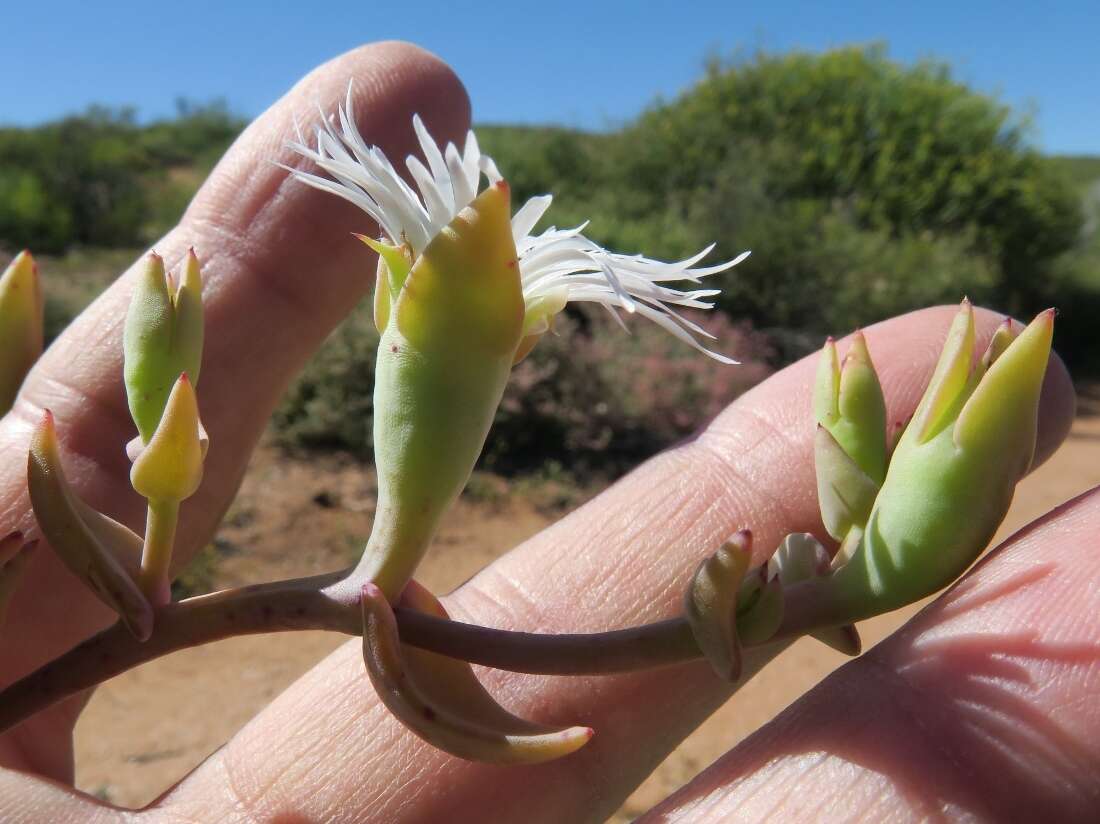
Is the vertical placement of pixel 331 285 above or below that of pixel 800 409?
above

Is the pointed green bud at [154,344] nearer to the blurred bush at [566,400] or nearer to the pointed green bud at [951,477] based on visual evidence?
the pointed green bud at [951,477]

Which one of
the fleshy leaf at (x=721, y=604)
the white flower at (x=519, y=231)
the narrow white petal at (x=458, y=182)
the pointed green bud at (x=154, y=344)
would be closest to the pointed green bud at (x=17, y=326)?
the pointed green bud at (x=154, y=344)

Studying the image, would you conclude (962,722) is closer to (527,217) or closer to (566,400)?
(527,217)

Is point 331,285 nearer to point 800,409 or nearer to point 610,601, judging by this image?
point 610,601

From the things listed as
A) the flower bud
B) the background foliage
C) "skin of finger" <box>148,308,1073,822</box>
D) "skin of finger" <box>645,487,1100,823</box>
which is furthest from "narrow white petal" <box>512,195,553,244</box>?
the background foliage

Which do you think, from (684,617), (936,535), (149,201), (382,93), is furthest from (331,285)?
(149,201)

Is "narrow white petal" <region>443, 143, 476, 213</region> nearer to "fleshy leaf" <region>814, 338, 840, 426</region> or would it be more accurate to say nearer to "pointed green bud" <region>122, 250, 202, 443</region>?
"pointed green bud" <region>122, 250, 202, 443</region>

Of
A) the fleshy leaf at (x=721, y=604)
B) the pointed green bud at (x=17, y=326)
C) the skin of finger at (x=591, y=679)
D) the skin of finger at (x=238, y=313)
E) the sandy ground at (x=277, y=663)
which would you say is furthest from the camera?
the sandy ground at (x=277, y=663)
